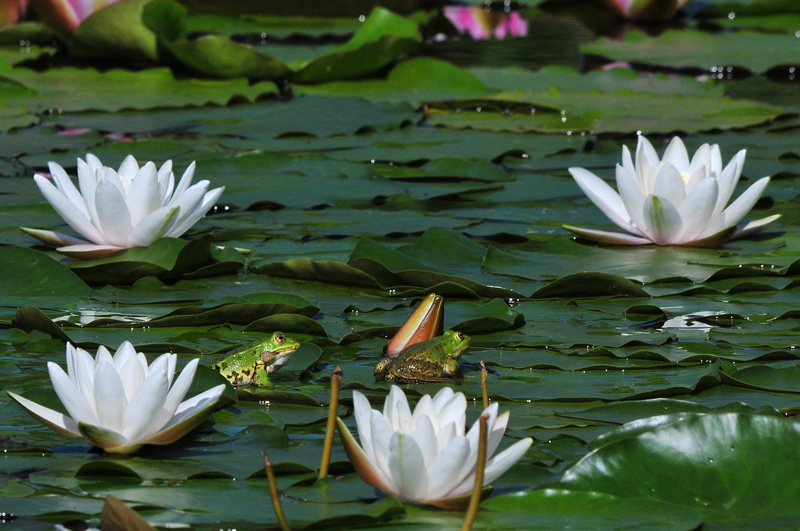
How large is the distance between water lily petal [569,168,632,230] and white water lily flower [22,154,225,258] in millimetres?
1309

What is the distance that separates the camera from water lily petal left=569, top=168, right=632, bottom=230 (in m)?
3.59

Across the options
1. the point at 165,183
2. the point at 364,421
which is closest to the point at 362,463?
the point at 364,421

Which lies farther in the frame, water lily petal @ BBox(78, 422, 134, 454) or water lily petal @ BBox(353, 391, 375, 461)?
water lily petal @ BBox(78, 422, 134, 454)

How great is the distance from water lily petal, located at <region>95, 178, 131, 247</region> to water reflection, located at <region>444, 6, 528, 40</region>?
7.56m

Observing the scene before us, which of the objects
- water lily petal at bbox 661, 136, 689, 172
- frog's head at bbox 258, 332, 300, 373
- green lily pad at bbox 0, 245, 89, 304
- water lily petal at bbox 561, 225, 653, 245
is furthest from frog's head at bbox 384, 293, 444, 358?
water lily petal at bbox 661, 136, 689, 172

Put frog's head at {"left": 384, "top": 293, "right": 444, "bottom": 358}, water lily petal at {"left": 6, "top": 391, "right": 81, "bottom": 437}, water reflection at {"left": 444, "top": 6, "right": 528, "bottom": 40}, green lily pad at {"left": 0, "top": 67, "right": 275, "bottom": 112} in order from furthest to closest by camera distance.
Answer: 1. water reflection at {"left": 444, "top": 6, "right": 528, "bottom": 40}
2. green lily pad at {"left": 0, "top": 67, "right": 275, "bottom": 112}
3. frog's head at {"left": 384, "top": 293, "right": 444, "bottom": 358}
4. water lily petal at {"left": 6, "top": 391, "right": 81, "bottom": 437}

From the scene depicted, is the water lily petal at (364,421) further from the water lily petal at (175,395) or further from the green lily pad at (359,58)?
the green lily pad at (359,58)

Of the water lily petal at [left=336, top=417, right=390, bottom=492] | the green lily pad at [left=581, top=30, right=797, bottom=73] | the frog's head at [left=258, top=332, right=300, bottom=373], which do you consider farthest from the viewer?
the green lily pad at [left=581, top=30, right=797, bottom=73]

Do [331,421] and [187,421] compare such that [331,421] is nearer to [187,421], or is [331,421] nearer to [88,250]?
[187,421]

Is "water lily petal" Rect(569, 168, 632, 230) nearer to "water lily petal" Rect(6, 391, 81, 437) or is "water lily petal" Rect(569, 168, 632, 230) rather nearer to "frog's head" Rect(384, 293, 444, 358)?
"frog's head" Rect(384, 293, 444, 358)

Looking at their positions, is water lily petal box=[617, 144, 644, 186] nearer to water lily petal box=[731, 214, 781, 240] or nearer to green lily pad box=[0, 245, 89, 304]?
water lily petal box=[731, 214, 781, 240]

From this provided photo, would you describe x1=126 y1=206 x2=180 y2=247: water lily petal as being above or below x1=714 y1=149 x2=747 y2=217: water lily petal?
below

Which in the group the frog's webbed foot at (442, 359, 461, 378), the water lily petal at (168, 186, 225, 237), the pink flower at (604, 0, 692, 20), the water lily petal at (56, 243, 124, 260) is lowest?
the frog's webbed foot at (442, 359, 461, 378)

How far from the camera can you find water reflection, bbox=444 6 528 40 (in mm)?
10653
